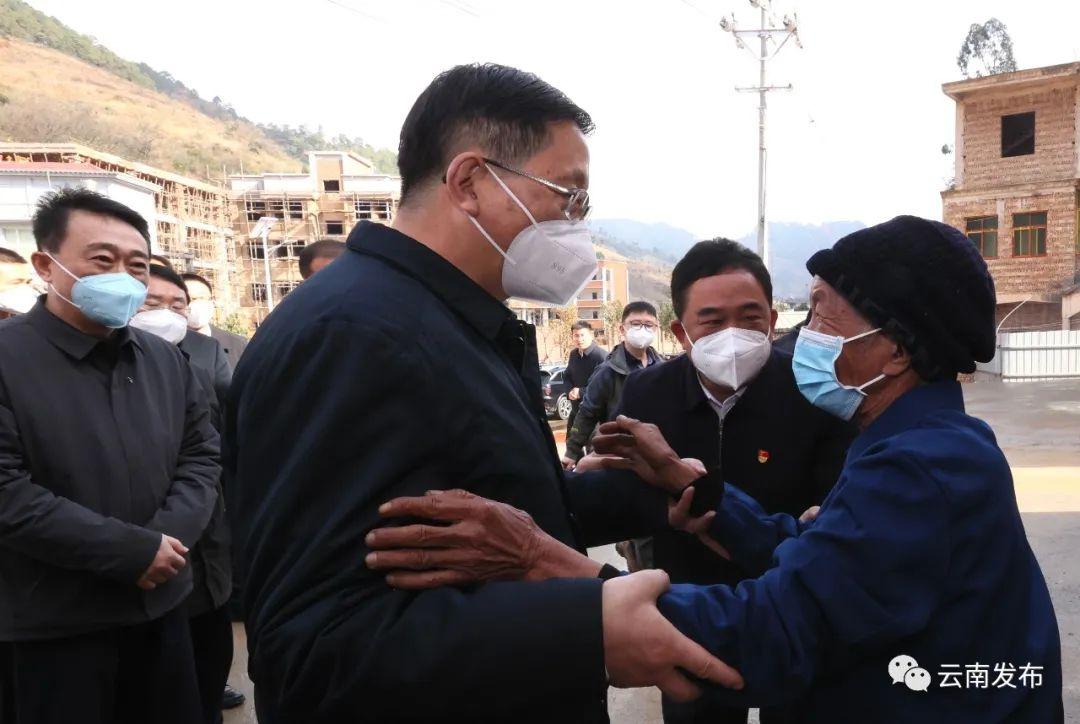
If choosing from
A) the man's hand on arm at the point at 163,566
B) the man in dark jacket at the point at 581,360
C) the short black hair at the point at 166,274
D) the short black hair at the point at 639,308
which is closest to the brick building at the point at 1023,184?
the man in dark jacket at the point at 581,360

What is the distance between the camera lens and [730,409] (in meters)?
2.53

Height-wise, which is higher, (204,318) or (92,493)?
(204,318)

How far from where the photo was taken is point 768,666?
1.28 meters

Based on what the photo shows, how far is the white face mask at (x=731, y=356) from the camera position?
98.8 inches

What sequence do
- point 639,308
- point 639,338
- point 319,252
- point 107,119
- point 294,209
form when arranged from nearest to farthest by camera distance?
point 319,252
point 639,338
point 639,308
point 294,209
point 107,119

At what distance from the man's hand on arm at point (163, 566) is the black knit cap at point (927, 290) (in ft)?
7.18

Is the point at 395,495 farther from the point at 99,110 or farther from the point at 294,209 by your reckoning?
the point at 99,110

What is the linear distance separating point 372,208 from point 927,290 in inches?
1962

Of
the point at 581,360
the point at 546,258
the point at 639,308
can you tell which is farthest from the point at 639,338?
the point at 546,258

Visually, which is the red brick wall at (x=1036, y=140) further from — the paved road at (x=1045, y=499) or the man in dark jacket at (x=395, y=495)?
the man in dark jacket at (x=395, y=495)

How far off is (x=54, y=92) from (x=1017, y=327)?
330 feet

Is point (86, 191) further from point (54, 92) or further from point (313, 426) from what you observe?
point (54, 92)

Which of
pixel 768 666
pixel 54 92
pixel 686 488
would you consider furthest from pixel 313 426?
pixel 54 92

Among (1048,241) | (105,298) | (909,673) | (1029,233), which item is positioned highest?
(1029,233)
